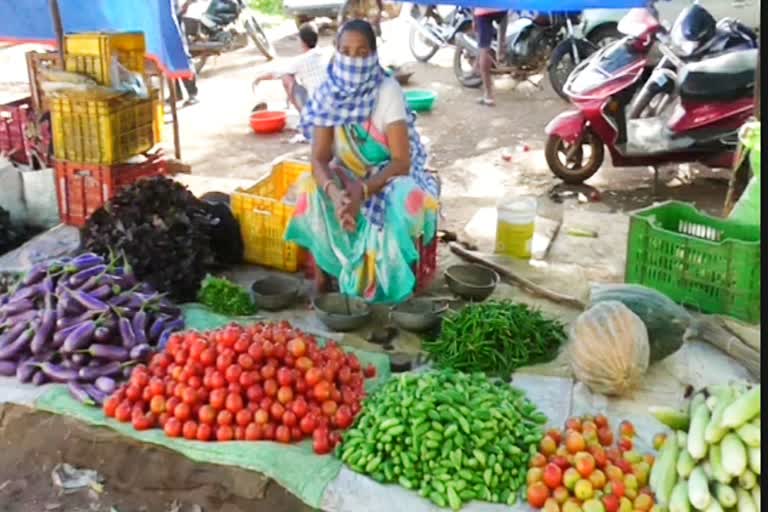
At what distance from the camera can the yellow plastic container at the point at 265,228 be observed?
15.8ft

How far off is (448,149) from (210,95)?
3360 millimetres

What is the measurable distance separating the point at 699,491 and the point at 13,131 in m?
4.89

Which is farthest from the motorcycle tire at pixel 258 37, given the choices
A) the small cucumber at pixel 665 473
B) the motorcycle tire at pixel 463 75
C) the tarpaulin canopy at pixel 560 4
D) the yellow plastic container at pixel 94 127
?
the small cucumber at pixel 665 473

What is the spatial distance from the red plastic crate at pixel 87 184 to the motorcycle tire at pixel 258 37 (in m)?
6.71

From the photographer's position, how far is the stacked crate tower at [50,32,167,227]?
515 centimetres

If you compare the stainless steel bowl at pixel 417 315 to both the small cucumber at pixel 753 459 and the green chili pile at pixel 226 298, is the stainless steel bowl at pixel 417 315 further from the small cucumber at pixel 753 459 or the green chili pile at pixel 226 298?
the small cucumber at pixel 753 459

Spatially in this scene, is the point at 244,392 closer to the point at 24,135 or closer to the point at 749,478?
the point at 749,478

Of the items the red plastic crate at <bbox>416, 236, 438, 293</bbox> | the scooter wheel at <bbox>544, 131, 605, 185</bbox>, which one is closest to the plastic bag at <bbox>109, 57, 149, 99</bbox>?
the red plastic crate at <bbox>416, 236, 438, 293</bbox>

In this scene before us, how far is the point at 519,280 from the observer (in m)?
4.72

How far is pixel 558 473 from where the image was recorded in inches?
114

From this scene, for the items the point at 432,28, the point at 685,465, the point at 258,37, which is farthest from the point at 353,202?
the point at 258,37

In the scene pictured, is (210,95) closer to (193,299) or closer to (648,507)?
(193,299)

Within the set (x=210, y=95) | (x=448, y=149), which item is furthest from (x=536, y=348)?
(x=210, y=95)

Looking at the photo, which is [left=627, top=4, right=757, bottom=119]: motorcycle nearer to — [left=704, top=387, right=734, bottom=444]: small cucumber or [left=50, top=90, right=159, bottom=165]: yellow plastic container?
[left=50, top=90, right=159, bottom=165]: yellow plastic container
